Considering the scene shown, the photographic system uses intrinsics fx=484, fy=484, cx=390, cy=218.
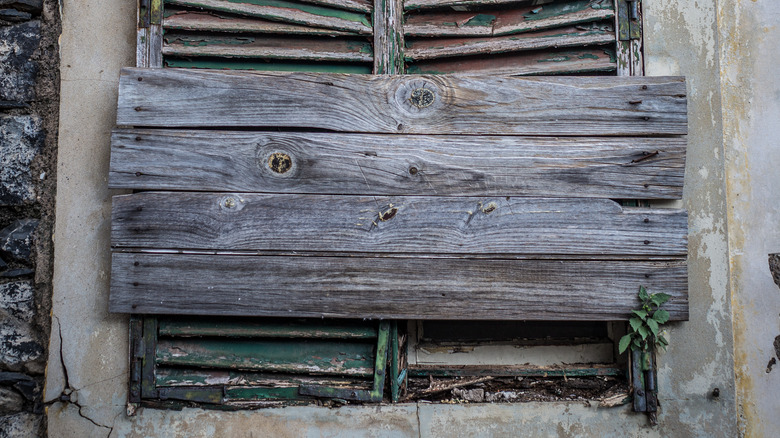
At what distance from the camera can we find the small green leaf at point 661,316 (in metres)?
2.29

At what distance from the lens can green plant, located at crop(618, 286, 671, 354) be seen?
2.29 meters

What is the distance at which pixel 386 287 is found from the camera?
2.32 metres

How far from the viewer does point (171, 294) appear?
230 centimetres

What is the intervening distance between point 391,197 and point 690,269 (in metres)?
1.54

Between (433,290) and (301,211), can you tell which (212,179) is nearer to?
(301,211)

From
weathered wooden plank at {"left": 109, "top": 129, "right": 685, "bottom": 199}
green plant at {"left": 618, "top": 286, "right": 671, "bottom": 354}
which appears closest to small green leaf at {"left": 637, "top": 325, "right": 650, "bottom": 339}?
green plant at {"left": 618, "top": 286, "right": 671, "bottom": 354}

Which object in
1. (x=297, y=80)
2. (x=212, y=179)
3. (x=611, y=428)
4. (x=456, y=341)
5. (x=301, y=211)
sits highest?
(x=297, y=80)

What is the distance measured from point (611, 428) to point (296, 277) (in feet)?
5.57

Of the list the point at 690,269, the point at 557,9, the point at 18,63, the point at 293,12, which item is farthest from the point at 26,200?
the point at 690,269

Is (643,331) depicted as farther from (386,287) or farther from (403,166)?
(403,166)

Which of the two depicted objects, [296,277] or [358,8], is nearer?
[296,277]

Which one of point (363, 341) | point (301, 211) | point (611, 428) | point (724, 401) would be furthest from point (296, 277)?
point (724, 401)

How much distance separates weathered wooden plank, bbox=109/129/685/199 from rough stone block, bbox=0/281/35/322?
2.83 feet

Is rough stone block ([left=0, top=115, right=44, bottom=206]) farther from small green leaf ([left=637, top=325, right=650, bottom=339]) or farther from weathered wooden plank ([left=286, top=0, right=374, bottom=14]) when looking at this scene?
small green leaf ([left=637, top=325, right=650, bottom=339])
